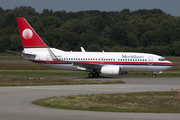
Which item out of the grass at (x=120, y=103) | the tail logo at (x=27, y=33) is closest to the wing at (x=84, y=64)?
the tail logo at (x=27, y=33)

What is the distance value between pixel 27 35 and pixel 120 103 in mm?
27428

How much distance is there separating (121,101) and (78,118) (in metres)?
6.10

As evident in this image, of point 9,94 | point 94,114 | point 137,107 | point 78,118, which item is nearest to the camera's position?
point 78,118

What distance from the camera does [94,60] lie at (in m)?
44.2

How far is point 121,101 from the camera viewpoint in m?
21.5

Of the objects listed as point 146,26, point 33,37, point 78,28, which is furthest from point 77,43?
point 33,37

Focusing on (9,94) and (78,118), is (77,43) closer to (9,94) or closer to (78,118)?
(9,94)

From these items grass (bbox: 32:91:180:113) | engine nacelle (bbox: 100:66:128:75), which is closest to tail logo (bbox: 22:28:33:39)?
engine nacelle (bbox: 100:66:128:75)

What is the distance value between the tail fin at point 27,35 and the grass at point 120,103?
23.8m

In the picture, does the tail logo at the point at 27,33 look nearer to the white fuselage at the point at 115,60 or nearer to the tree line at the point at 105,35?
the white fuselage at the point at 115,60

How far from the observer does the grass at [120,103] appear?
18.8m

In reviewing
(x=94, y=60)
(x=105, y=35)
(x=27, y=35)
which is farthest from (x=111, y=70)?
(x=105, y=35)

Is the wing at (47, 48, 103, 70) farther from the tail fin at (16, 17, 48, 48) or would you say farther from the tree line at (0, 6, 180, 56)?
the tree line at (0, 6, 180, 56)

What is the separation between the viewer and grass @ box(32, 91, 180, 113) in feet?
61.6
